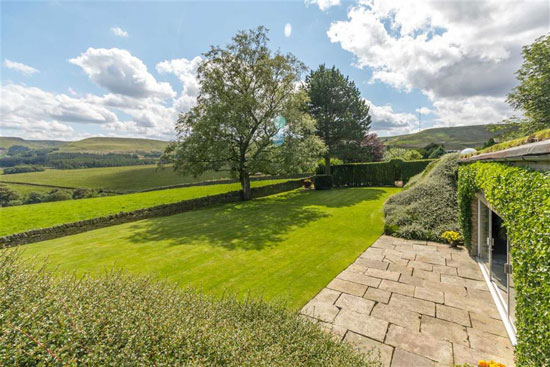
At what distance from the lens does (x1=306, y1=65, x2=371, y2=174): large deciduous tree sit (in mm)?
23594

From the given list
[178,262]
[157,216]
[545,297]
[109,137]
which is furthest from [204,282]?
[109,137]

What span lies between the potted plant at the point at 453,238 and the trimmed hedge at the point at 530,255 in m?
5.38

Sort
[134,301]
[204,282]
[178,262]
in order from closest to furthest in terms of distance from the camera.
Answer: [134,301] → [204,282] → [178,262]

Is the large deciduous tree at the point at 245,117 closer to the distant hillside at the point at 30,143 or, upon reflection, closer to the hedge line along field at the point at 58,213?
the hedge line along field at the point at 58,213

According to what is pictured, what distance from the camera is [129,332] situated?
2.20 metres

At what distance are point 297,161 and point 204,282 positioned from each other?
11.8 metres

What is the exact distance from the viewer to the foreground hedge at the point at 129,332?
1.85 metres

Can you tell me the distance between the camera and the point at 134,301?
2.79 m

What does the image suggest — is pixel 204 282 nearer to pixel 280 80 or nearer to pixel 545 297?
pixel 545 297

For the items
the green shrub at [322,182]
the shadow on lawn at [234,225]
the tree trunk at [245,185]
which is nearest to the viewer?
the shadow on lawn at [234,225]

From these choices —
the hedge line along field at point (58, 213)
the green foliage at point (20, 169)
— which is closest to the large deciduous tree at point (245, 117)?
the hedge line along field at point (58, 213)

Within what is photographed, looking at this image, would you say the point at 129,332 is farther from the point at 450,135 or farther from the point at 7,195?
the point at 450,135

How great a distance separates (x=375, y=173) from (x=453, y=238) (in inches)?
664

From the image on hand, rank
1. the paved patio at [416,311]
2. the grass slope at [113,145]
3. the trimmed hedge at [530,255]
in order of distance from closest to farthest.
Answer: the trimmed hedge at [530,255] → the paved patio at [416,311] → the grass slope at [113,145]
